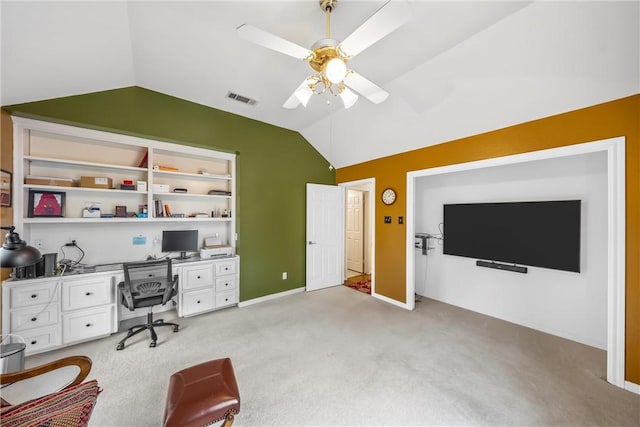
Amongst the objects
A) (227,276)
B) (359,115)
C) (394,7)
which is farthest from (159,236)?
(394,7)

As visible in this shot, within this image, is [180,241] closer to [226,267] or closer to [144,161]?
[226,267]

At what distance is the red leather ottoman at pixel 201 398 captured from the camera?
1.27 m

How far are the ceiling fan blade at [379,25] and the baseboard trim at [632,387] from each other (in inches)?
129

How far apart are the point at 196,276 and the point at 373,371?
2525mm

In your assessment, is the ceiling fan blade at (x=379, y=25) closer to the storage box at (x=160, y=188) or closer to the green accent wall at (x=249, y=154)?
the green accent wall at (x=249, y=154)

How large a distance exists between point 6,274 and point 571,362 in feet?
18.6

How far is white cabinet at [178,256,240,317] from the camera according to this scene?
320 cm

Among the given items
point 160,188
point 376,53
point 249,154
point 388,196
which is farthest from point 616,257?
point 160,188

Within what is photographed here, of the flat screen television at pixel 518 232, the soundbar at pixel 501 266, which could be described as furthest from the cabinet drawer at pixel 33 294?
the soundbar at pixel 501 266

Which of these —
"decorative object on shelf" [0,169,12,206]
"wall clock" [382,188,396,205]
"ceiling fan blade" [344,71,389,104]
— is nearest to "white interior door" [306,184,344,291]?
"wall clock" [382,188,396,205]

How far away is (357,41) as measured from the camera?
145 cm

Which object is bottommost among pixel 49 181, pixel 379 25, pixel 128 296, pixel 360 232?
pixel 128 296

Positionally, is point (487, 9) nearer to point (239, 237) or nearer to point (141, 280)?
point (239, 237)

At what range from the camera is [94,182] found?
9.19ft
